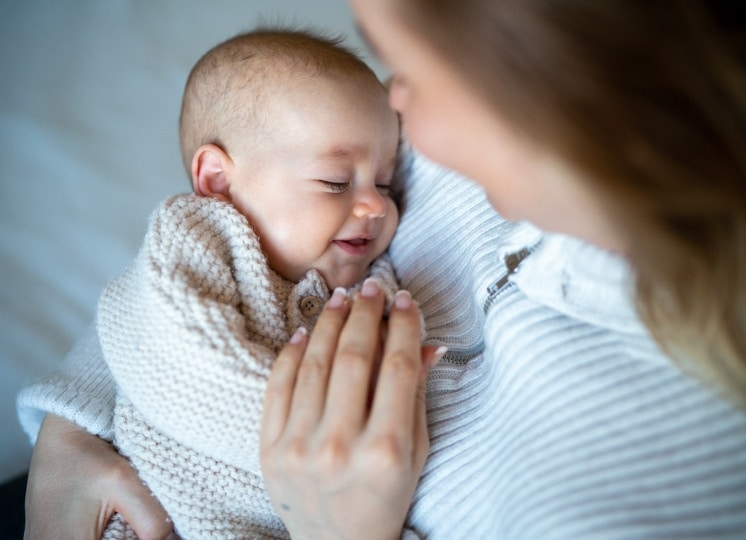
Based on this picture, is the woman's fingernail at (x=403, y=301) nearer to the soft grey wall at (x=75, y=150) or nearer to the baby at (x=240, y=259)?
the baby at (x=240, y=259)

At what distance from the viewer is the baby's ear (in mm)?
1008

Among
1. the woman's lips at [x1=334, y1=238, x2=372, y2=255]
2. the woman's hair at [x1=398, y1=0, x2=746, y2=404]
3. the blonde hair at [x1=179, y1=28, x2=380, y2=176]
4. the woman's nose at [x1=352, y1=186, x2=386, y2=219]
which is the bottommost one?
the woman's lips at [x1=334, y1=238, x2=372, y2=255]

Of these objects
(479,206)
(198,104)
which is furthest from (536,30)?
(198,104)

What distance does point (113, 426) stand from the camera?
3.14 ft

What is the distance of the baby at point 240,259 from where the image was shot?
77 cm

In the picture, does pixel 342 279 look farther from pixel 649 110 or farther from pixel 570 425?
pixel 649 110

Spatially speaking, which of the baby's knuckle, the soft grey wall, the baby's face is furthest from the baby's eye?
the soft grey wall

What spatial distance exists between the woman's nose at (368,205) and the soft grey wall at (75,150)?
66 centimetres

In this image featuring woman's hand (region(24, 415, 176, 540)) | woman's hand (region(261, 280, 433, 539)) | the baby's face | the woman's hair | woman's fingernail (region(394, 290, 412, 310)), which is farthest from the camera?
the baby's face

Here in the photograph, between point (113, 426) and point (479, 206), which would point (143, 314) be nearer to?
point (113, 426)

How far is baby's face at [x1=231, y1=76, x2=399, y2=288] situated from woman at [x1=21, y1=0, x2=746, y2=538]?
0.79 feet

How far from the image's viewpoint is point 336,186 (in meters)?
1.01

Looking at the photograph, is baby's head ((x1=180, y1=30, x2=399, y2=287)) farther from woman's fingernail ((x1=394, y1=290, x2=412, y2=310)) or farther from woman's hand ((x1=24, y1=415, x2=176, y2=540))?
woman's hand ((x1=24, y1=415, x2=176, y2=540))

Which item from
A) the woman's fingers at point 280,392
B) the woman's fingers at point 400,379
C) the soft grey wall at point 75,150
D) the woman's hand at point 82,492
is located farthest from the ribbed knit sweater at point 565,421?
the soft grey wall at point 75,150
